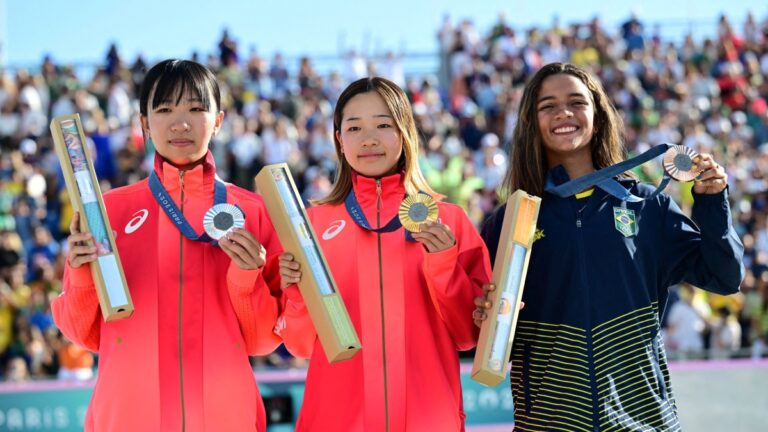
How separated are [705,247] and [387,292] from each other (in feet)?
3.85

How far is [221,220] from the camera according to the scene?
3756 mm

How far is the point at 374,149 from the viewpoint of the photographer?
411 centimetres

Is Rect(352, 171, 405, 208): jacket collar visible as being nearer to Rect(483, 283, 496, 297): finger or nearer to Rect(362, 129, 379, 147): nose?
Rect(362, 129, 379, 147): nose

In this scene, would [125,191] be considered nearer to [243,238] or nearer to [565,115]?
[243,238]

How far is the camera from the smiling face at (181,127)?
4.09 metres

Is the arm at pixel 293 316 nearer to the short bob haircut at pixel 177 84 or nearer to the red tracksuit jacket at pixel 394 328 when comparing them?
the red tracksuit jacket at pixel 394 328

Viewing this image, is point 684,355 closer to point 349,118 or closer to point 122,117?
point 349,118

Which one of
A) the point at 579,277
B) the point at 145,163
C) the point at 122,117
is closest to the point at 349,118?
the point at 579,277

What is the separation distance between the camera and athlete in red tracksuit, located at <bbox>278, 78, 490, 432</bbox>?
386 centimetres

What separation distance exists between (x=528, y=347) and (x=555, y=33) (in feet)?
55.7

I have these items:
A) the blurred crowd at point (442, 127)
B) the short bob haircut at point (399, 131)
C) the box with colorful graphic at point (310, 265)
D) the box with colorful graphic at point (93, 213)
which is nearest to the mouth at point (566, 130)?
the short bob haircut at point (399, 131)

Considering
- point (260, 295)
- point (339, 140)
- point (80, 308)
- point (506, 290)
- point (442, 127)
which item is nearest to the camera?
point (506, 290)

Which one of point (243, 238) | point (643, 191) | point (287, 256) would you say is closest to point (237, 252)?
point (243, 238)

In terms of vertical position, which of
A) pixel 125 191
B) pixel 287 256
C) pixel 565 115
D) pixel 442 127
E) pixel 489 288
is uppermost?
pixel 565 115
